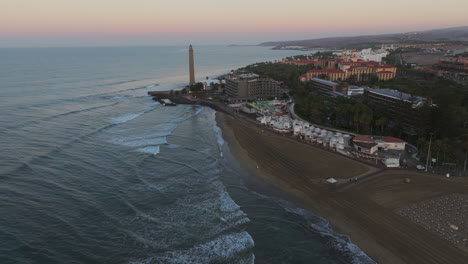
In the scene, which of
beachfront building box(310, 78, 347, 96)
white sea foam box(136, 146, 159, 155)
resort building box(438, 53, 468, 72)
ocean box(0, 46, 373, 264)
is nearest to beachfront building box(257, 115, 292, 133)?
ocean box(0, 46, 373, 264)

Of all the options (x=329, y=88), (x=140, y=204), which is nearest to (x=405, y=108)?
(x=329, y=88)

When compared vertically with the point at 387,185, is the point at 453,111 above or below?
above

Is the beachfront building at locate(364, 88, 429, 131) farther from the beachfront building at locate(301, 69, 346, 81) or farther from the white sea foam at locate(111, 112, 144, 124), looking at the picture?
the white sea foam at locate(111, 112, 144, 124)

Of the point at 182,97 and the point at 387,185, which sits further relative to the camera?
the point at 182,97

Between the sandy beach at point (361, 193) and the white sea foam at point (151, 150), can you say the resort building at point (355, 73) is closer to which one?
the sandy beach at point (361, 193)

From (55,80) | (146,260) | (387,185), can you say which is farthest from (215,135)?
(55,80)

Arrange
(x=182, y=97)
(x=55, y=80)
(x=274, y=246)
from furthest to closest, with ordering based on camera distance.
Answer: (x=55, y=80)
(x=182, y=97)
(x=274, y=246)

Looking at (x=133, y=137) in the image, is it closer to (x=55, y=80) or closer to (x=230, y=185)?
(x=230, y=185)
